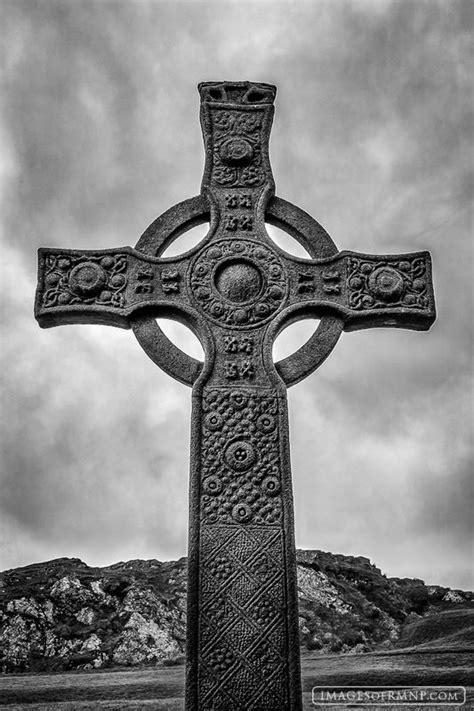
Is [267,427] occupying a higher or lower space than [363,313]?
lower

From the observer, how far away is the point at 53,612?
18.7 ft

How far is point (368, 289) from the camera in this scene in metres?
5.59

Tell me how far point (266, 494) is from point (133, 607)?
6.15ft

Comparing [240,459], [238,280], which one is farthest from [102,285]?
[240,459]

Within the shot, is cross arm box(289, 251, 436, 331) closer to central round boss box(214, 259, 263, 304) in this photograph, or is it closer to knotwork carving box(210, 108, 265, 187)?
central round boss box(214, 259, 263, 304)

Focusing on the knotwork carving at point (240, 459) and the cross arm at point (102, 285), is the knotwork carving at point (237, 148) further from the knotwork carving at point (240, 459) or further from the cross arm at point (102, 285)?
the knotwork carving at point (240, 459)

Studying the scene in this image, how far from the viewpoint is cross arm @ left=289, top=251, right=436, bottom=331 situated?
5422 mm

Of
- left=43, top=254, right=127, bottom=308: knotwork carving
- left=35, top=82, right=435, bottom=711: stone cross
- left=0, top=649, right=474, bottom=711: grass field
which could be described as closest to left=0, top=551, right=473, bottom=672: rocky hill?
left=0, top=649, right=474, bottom=711: grass field

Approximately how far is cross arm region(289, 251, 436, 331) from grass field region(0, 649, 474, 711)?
95.8 inches

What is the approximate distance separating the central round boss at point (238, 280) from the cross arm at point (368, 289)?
0.28m

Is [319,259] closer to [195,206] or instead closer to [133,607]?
[195,206]

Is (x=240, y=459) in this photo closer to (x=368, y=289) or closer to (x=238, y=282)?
(x=238, y=282)

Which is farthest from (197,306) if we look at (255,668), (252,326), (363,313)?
(255,668)

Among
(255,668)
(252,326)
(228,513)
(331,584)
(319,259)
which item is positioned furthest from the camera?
(331,584)
